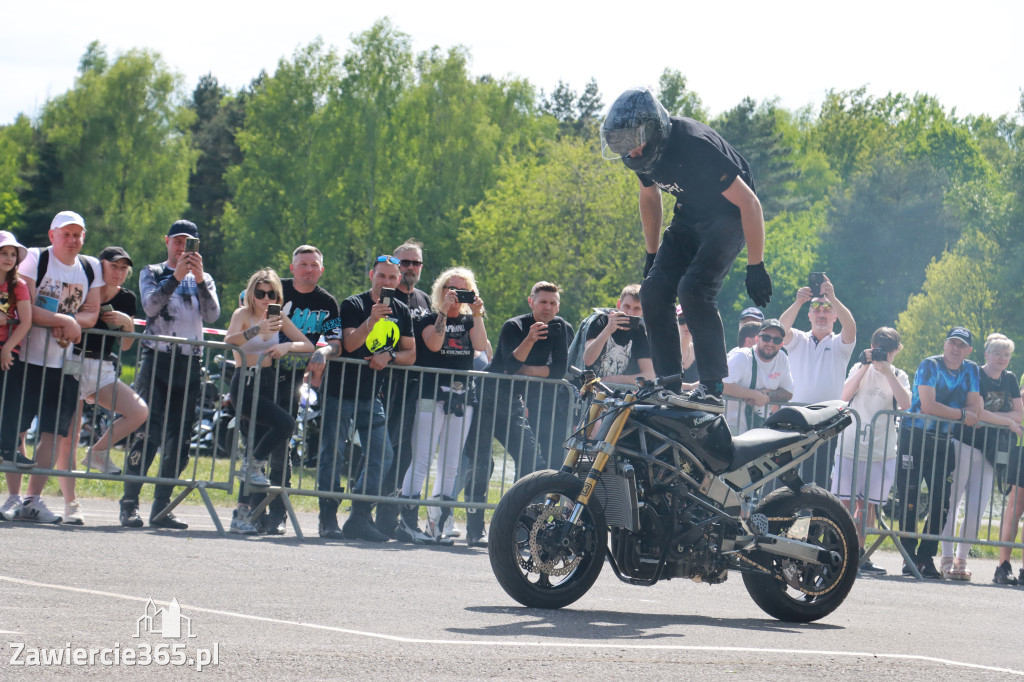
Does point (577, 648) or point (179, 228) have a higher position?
point (179, 228)

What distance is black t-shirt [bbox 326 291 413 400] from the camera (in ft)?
33.5

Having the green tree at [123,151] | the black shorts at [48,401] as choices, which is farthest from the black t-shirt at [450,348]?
the green tree at [123,151]

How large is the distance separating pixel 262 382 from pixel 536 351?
2.33 m

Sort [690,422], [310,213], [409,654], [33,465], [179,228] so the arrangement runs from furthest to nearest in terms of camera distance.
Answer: [310,213]
[179,228]
[33,465]
[690,422]
[409,654]

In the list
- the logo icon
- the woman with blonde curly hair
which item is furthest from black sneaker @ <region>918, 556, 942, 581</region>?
the logo icon

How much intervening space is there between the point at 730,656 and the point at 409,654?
141 cm

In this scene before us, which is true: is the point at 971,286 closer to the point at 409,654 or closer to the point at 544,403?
the point at 544,403

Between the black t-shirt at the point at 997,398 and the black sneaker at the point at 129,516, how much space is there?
7336 mm

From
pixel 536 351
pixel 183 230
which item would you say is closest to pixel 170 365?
pixel 183 230

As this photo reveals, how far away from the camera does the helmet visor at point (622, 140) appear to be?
21.3 feet

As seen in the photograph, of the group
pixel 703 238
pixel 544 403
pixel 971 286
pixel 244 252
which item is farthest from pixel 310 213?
pixel 703 238

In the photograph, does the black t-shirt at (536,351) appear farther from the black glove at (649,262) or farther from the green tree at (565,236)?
the green tree at (565,236)

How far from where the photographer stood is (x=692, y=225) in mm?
6824

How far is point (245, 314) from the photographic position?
1000 centimetres
